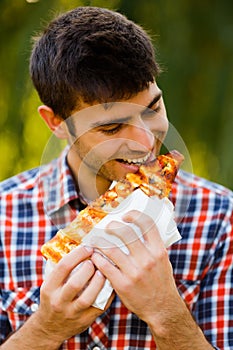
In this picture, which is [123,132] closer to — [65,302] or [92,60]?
[92,60]

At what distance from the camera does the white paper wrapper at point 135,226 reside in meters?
1.43

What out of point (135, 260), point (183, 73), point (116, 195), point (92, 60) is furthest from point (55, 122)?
point (183, 73)

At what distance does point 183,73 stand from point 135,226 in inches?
48.0

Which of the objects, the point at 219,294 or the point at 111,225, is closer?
the point at 111,225

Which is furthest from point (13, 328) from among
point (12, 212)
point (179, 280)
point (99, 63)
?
point (99, 63)

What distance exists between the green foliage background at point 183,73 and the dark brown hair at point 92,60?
81cm

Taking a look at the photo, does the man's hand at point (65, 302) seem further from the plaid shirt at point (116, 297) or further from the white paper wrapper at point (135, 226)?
the plaid shirt at point (116, 297)

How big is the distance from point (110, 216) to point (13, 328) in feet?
1.55

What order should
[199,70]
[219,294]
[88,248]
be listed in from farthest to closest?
1. [199,70]
2. [219,294]
3. [88,248]

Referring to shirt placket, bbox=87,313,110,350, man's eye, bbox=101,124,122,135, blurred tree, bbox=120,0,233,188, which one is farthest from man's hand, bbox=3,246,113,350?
blurred tree, bbox=120,0,233,188

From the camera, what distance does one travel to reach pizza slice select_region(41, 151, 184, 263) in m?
1.45

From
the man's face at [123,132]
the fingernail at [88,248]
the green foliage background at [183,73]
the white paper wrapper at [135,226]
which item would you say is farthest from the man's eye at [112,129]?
the green foliage background at [183,73]

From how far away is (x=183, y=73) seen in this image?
100 inches

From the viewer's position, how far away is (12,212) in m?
1.83
